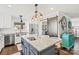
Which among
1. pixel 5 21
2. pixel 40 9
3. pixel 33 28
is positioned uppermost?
pixel 40 9

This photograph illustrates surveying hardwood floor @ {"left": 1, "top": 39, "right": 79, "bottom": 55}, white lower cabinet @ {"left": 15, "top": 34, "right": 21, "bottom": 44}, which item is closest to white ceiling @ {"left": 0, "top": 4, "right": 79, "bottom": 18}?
white lower cabinet @ {"left": 15, "top": 34, "right": 21, "bottom": 44}

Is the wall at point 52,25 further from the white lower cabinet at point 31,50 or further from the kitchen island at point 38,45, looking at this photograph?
the white lower cabinet at point 31,50

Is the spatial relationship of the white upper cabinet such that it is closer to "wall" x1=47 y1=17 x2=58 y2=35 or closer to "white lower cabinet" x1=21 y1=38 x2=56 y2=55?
"white lower cabinet" x1=21 y1=38 x2=56 y2=55

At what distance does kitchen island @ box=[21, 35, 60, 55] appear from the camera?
5.73 ft

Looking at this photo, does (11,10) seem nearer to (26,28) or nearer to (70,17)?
(26,28)

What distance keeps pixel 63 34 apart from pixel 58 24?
166mm

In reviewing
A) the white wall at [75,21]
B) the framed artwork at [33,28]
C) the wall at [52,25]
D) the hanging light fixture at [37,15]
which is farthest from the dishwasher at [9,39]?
the white wall at [75,21]

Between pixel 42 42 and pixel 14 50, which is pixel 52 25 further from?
pixel 14 50

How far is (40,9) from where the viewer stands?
1758mm

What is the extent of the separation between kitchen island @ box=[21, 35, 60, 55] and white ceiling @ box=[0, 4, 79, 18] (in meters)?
0.37

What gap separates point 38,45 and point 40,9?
53 cm

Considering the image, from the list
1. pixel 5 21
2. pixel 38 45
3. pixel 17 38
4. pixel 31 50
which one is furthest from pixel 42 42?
pixel 5 21
